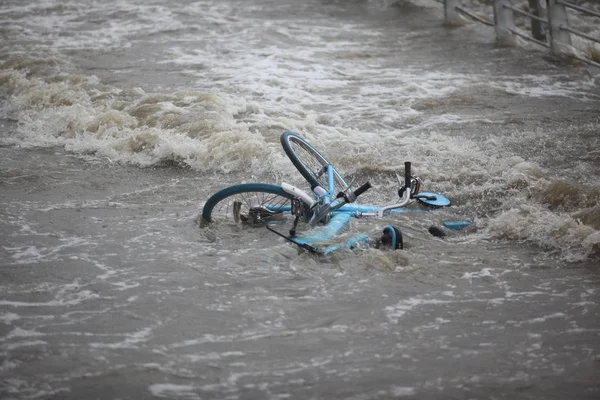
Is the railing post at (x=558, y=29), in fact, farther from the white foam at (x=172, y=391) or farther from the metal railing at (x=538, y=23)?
the white foam at (x=172, y=391)

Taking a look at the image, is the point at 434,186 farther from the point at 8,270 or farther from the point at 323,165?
the point at 8,270

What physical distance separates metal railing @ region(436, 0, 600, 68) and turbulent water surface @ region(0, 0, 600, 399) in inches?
10.8

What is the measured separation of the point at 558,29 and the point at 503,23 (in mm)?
1352

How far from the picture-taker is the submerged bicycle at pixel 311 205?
214 inches

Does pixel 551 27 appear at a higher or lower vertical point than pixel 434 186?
higher

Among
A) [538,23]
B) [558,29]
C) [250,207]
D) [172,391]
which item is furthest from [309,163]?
[538,23]

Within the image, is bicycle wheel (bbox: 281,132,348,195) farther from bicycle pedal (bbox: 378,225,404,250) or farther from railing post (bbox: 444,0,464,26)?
railing post (bbox: 444,0,464,26)

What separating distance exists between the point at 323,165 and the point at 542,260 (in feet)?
6.29

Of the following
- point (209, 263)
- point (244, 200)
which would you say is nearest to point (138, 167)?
point (244, 200)

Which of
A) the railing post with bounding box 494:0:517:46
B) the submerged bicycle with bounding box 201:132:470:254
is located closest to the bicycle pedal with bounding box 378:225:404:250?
the submerged bicycle with bounding box 201:132:470:254

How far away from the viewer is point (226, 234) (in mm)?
5957

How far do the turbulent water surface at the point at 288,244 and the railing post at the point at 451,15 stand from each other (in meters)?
1.32

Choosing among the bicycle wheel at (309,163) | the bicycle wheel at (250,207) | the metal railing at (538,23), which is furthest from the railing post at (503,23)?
the bicycle wheel at (250,207)

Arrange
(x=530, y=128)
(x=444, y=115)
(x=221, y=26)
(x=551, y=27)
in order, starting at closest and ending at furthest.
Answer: (x=530, y=128) → (x=444, y=115) → (x=551, y=27) → (x=221, y=26)
